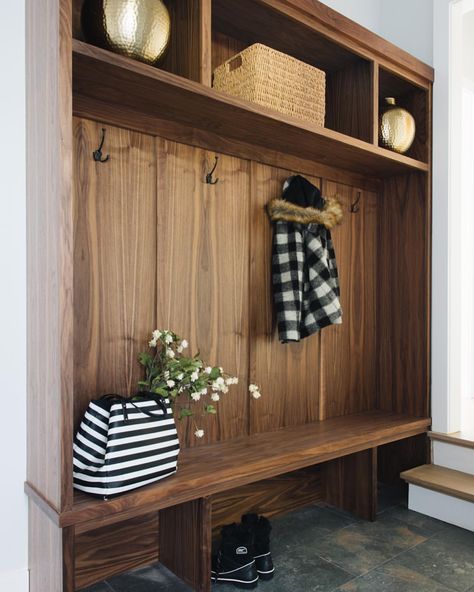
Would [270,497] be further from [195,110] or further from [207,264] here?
[195,110]

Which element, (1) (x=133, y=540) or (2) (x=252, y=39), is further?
(2) (x=252, y=39)

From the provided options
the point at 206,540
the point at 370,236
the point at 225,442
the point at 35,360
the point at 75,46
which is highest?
the point at 75,46

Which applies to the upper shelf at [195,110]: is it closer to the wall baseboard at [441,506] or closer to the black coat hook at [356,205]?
the black coat hook at [356,205]

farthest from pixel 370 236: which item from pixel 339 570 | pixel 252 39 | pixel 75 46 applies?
pixel 75 46

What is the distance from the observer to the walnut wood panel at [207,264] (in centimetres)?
195

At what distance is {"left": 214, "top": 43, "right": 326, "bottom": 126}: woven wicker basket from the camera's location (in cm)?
187

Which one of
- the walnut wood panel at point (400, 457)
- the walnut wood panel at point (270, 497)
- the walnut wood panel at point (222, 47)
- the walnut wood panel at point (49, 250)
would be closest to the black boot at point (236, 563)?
the walnut wood panel at point (270, 497)

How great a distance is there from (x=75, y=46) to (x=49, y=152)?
12.0 inches

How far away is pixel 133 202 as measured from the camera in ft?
6.06

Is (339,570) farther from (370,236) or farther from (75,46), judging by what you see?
(75,46)

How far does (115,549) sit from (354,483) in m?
1.14

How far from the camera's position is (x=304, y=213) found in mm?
2240

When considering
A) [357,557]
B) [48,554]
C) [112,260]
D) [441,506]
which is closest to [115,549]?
[48,554]

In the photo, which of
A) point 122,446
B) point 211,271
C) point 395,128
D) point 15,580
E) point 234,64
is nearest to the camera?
point 122,446
